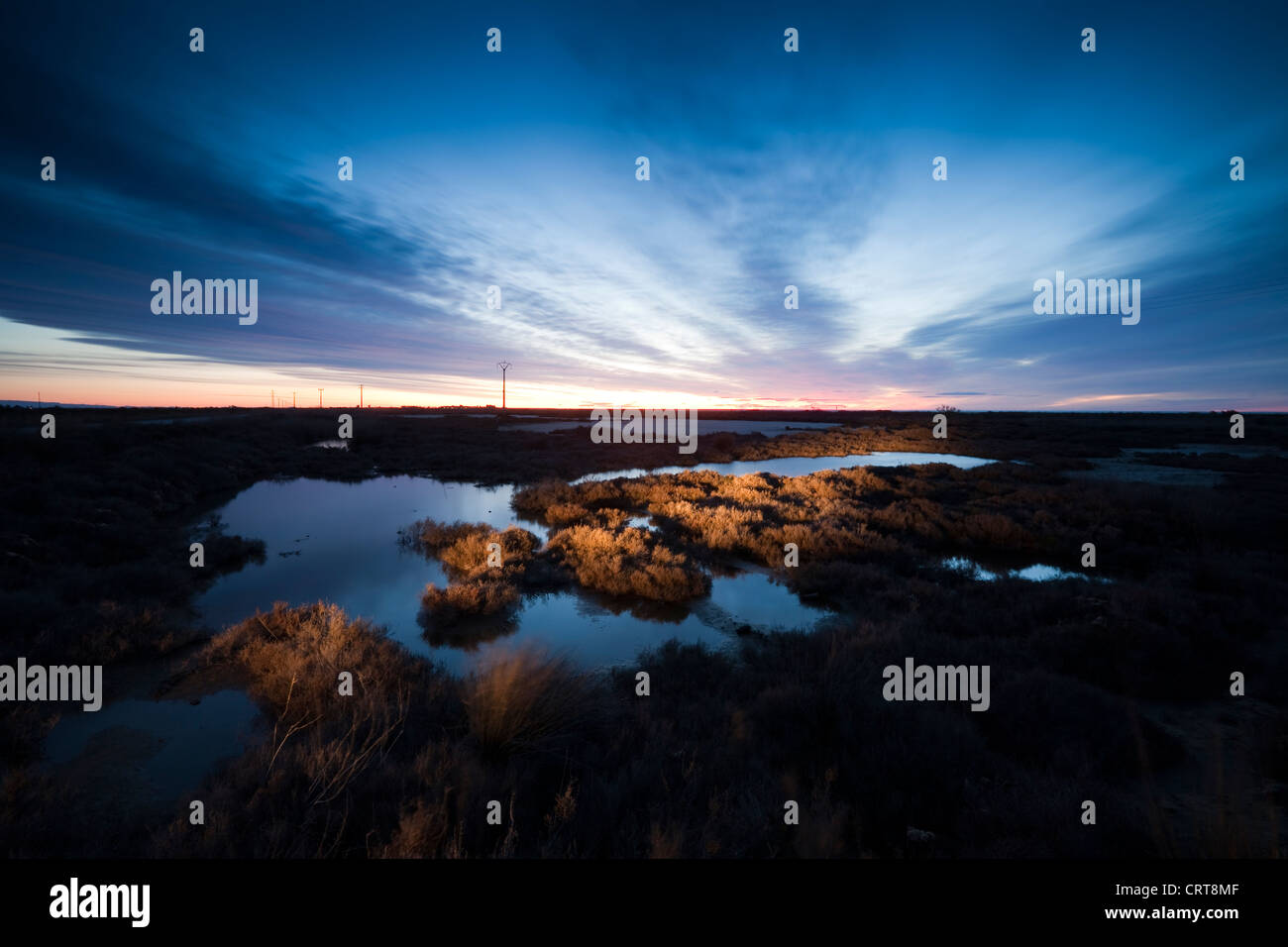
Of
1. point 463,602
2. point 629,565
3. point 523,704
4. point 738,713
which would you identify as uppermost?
point 629,565

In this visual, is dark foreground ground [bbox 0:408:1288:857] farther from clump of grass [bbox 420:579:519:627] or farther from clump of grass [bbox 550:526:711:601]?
clump of grass [bbox 420:579:519:627]

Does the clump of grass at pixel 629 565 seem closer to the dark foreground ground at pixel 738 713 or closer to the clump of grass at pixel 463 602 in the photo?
the dark foreground ground at pixel 738 713

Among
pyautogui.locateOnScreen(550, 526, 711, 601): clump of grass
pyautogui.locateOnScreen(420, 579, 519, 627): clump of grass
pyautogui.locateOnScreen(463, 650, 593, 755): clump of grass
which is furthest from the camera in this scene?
pyautogui.locateOnScreen(550, 526, 711, 601): clump of grass

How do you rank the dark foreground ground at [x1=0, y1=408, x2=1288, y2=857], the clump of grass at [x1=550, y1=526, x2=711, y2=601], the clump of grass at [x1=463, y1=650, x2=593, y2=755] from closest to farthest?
the dark foreground ground at [x1=0, y1=408, x2=1288, y2=857], the clump of grass at [x1=463, y1=650, x2=593, y2=755], the clump of grass at [x1=550, y1=526, x2=711, y2=601]

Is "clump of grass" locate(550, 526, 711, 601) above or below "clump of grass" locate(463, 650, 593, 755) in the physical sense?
above

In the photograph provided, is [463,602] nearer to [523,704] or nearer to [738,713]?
[523,704]

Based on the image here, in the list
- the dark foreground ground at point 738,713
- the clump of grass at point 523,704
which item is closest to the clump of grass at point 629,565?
the dark foreground ground at point 738,713

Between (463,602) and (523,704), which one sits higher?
(463,602)

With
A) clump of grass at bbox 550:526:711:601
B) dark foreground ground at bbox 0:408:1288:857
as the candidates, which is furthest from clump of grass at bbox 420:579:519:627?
clump of grass at bbox 550:526:711:601

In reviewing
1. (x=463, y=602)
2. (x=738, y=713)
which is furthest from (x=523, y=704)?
(x=463, y=602)
